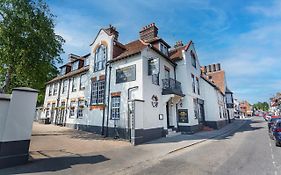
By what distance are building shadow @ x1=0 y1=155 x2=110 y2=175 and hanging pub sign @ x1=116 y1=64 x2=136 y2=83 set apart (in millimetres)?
7574

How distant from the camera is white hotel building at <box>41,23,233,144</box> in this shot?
13109 millimetres

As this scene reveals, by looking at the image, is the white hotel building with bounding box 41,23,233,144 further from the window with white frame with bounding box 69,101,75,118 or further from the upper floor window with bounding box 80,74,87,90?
the upper floor window with bounding box 80,74,87,90

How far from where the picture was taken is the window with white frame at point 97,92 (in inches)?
628

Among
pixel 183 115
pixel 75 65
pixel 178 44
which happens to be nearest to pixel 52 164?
pixel 183 115

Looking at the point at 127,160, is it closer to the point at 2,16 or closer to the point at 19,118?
the point at 19,118

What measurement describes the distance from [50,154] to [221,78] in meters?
36.3

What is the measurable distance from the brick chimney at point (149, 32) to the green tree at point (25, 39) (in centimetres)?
1011

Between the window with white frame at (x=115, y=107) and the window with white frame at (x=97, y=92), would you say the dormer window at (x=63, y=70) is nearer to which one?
the window with white frame at (x=97, y=92)

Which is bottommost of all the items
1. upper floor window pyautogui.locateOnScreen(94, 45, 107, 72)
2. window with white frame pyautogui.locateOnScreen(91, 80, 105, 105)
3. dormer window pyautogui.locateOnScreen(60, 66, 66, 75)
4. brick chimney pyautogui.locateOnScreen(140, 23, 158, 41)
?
window with white frame pyautogui.locateOnScreen(91, 80, 105, 105)

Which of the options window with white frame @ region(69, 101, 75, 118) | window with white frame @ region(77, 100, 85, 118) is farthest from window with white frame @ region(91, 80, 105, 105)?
window with white frame @ region(69, 101, 75, 118)

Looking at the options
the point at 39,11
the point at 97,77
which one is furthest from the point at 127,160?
the point at 39,11

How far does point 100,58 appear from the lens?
→ 672 inches

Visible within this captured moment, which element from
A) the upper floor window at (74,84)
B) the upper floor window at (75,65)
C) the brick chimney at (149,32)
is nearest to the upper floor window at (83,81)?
the upper floor window at (74,84)

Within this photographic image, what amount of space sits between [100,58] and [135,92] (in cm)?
662
